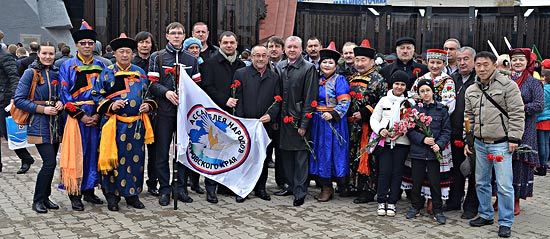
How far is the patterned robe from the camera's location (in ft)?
20.0

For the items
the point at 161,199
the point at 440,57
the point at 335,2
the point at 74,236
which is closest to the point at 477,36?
the point at 335,2

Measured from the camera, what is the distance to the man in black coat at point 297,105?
6.65 meters

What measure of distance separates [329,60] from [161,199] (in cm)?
253

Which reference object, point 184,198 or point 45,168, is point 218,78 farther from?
point 45,168

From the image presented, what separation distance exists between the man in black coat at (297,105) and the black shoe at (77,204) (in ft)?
7.67

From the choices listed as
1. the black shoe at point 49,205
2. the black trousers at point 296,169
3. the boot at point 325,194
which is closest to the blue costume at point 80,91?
the black shoe at point 49,205

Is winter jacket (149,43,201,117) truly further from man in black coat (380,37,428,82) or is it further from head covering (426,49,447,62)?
head covering (426,49,447,62)

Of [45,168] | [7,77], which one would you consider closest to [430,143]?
[45,168]

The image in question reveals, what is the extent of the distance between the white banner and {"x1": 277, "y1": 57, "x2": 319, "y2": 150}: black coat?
276 mm

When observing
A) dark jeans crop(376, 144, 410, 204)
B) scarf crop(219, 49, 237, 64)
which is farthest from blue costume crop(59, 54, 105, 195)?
dark jeans crop(376, 144, 410, 204)

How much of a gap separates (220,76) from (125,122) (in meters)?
1.30

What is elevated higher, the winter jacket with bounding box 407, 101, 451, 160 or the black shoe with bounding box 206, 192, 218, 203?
the winter jacket with bounding box 407, 101, 451, 160

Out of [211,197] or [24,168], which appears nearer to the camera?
Answer: [211,197]

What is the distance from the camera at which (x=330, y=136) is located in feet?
22.2
